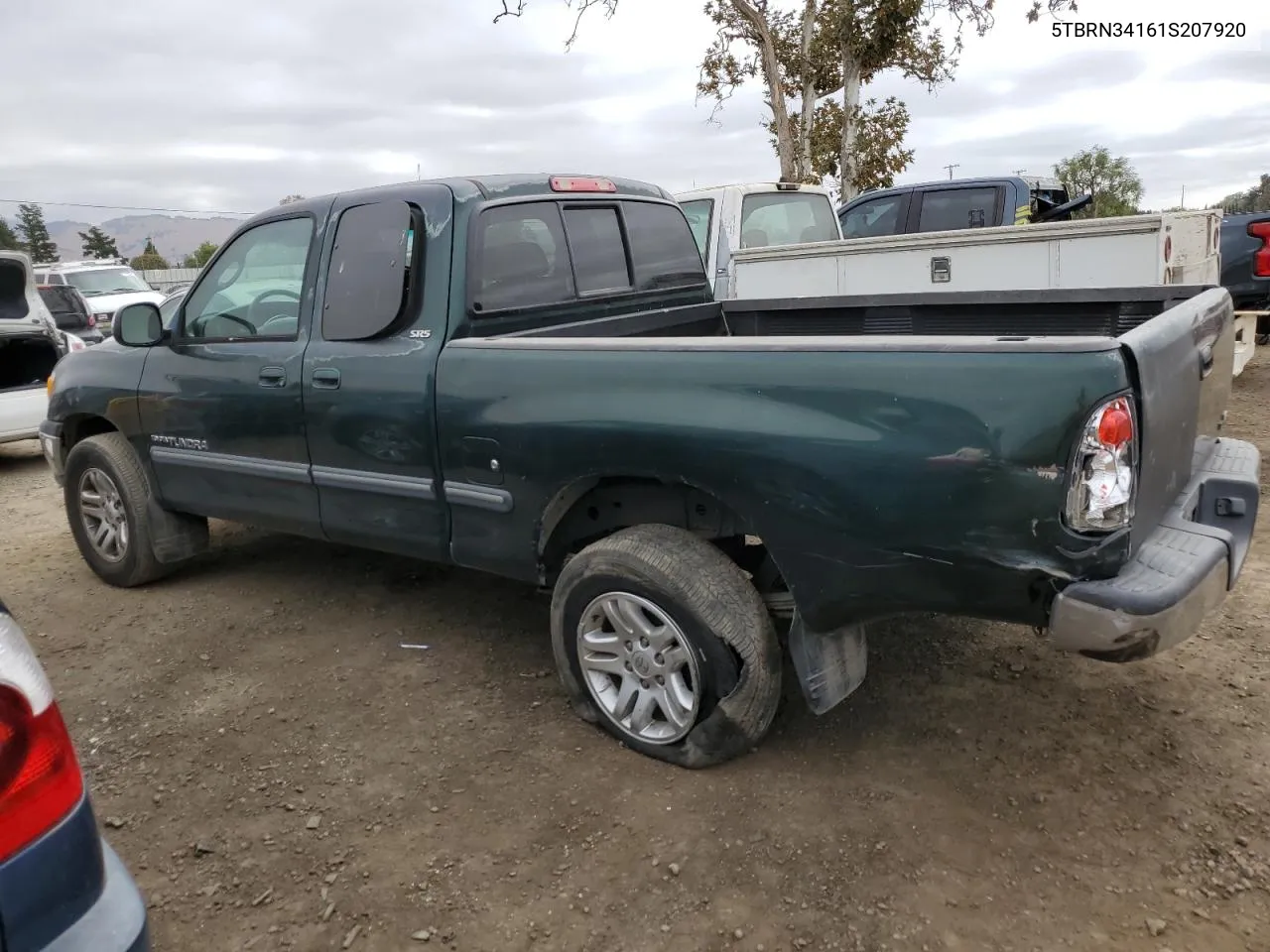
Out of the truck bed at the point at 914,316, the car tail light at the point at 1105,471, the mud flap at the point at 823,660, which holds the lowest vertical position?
the mud flap at the point at 823,660

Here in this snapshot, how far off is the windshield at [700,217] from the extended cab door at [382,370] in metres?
4.25

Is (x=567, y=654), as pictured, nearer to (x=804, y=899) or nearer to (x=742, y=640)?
(x=742, y=640)

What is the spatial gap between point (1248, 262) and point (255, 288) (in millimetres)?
9668

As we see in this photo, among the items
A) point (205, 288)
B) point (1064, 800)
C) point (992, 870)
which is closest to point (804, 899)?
point (992, 870)

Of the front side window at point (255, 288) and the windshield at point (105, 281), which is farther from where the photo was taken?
the windshield at point (105, 281)

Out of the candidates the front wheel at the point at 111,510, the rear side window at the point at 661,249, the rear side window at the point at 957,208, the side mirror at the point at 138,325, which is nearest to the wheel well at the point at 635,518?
the rear side window at the point at 661,249

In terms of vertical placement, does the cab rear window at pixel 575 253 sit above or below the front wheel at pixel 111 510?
above

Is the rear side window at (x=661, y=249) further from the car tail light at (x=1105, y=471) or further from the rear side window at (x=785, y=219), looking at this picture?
the rear side window at (x=785, y=219)

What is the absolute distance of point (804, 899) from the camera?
8.11 ft

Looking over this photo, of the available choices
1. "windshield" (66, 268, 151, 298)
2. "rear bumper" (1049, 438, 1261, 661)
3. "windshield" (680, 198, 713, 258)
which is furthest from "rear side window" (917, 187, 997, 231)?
"windshield" (66, 268, 151, 298)

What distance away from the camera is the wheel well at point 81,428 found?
503cm

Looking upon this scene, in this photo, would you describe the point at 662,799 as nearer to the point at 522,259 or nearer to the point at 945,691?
the point at 945,691

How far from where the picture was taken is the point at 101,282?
1669 cm

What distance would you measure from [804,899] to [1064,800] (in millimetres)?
898
